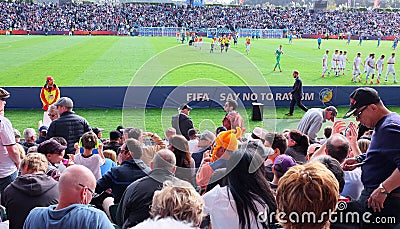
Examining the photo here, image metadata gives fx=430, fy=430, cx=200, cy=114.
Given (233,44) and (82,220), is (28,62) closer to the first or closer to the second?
(233,44)

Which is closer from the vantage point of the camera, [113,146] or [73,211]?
[73,211]

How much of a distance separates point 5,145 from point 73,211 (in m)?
3.03

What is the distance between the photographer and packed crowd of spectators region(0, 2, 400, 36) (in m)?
62.0

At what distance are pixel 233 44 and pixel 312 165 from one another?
1557 inches

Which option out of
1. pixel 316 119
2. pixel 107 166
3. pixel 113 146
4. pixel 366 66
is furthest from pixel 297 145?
pixel 366 66

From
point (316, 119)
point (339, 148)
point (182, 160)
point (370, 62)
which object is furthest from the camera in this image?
point (370, 62)

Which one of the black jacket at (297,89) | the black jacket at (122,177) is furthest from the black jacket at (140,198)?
the black jacket at (297,89)

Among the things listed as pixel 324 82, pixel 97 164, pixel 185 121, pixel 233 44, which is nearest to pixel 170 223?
pixel 97 164

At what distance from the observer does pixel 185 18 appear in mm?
68812

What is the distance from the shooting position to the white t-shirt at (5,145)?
5477 millimetres

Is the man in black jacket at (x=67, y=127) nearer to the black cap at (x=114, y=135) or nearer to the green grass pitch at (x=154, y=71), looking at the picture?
the black cap at (x=114, y=135)

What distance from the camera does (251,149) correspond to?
3627 mm

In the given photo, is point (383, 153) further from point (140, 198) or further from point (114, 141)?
point (114, 141)

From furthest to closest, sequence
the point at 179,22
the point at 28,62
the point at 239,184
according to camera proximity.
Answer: the point at 179,22
the point at 28,62
the point at 239,184
